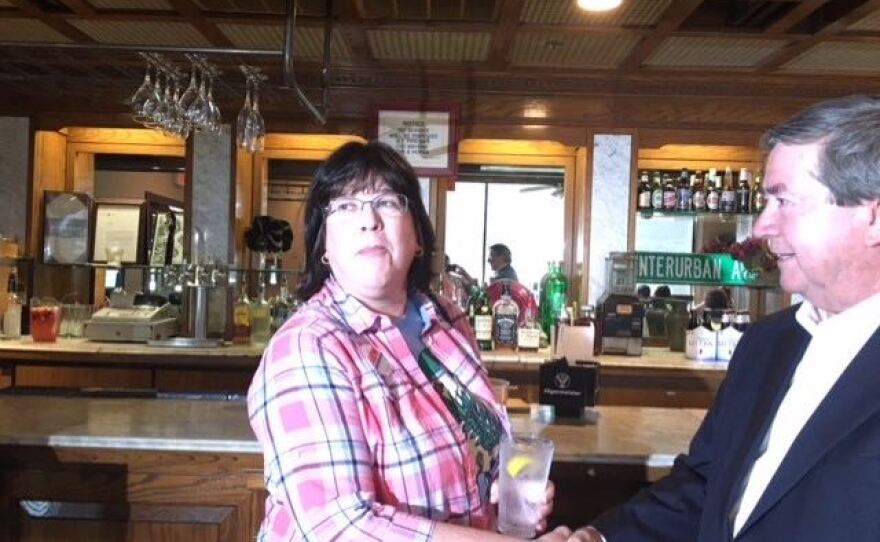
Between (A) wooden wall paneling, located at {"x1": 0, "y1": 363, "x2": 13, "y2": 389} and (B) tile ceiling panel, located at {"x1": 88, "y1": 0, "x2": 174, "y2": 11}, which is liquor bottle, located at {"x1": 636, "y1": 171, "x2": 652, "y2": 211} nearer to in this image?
(B) tile ceiling panel, located at {"x1": 88, "y1": 0, "x2": 174, "y2": 11}

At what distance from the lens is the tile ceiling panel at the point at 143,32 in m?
3.42

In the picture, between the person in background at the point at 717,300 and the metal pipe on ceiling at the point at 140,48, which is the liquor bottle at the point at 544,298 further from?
the metal pipe on ceiling at the point at 140,48

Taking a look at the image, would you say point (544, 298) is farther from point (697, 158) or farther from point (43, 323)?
point (43, 323)

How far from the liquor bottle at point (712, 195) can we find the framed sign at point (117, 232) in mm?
3140

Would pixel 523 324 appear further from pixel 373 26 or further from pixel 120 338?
pixel 120 338

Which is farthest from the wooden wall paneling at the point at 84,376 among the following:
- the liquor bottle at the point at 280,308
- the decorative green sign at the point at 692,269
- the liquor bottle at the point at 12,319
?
the decorative green sign at the point at 692,269

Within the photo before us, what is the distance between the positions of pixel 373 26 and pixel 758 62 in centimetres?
187

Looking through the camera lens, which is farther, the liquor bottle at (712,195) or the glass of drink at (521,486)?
the liquor bottle at (712,195)

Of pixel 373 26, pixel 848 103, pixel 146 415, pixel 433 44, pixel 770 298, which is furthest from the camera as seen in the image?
pixel 770 298

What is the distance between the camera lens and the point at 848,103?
105 centimetres

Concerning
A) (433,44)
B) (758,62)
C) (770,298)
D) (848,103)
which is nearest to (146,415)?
(848,103)

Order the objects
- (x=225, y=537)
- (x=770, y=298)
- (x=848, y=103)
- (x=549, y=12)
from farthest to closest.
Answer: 1. (x=770, y=298)
2. (x=549, y=12)
3. (x=225, y=537)
4. (x=848, y=103)

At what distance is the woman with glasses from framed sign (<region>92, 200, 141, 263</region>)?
321cm

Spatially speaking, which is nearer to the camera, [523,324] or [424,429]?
[424,429]
